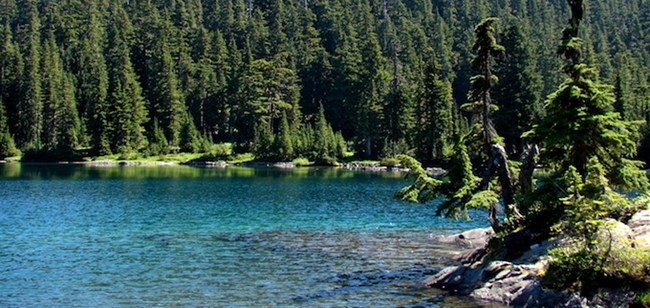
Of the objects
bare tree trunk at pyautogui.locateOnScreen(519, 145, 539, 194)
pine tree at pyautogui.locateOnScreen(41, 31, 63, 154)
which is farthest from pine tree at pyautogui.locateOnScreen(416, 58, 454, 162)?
bare tree trunk at pyautogui.locateOnScreen(519, 145, 539, 194)

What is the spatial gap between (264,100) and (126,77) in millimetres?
30939

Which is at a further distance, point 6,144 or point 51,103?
point 51,103

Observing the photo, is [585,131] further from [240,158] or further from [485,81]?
[240,158]

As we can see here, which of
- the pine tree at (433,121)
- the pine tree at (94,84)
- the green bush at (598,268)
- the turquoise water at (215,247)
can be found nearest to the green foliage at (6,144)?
the pine tree at (94,84)

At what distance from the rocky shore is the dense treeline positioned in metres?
82.0

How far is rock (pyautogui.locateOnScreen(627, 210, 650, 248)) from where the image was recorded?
24406mm

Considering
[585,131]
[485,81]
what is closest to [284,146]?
[485,81]

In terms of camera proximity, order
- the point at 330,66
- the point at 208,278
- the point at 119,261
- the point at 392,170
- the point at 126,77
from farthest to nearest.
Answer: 1. the point at 330,66
2. the point at 126,77
3. the point at 392,170
4. the point at 119,261
5. the point at 208,278

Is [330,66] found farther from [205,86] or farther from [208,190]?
[208,190]

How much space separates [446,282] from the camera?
2919 centimetres

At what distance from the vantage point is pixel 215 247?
132 ft

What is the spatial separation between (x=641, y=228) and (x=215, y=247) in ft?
76.3

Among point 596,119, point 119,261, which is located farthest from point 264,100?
point 596,119

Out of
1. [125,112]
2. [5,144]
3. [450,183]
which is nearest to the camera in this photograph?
[450,183]
